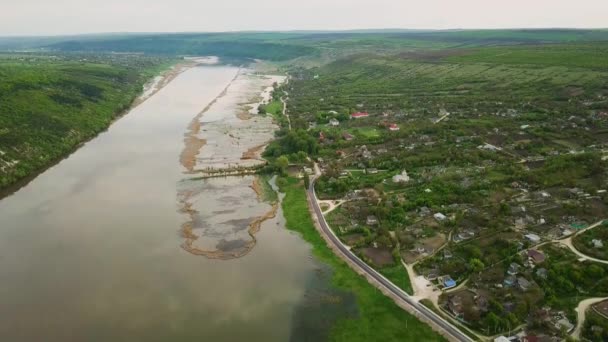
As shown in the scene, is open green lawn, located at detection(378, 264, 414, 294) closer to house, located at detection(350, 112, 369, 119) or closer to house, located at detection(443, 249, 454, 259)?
house, located at detection(443, 249, 454, 259)

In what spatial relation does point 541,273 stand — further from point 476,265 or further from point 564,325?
point 564,325

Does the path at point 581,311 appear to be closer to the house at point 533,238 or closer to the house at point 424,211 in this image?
the house at point 533,238

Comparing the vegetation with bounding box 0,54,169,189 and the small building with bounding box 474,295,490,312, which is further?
the vegetation with bounding box 0,54,169,189

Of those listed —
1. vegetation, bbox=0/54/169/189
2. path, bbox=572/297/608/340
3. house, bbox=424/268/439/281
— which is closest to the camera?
path, bbox=572/297/608/340

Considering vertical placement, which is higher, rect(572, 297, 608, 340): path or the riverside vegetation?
the riverside vegetation

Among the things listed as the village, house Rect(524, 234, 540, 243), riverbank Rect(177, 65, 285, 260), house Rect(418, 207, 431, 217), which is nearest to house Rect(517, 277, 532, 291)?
the village

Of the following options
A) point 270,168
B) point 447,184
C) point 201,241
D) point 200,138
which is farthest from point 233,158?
point 447,184

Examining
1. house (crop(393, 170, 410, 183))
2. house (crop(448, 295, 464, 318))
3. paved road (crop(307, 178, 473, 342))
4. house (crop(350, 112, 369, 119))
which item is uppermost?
house (crop(350, 112, 369, 119))

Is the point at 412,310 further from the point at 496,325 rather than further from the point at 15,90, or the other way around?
the point at 15,90
